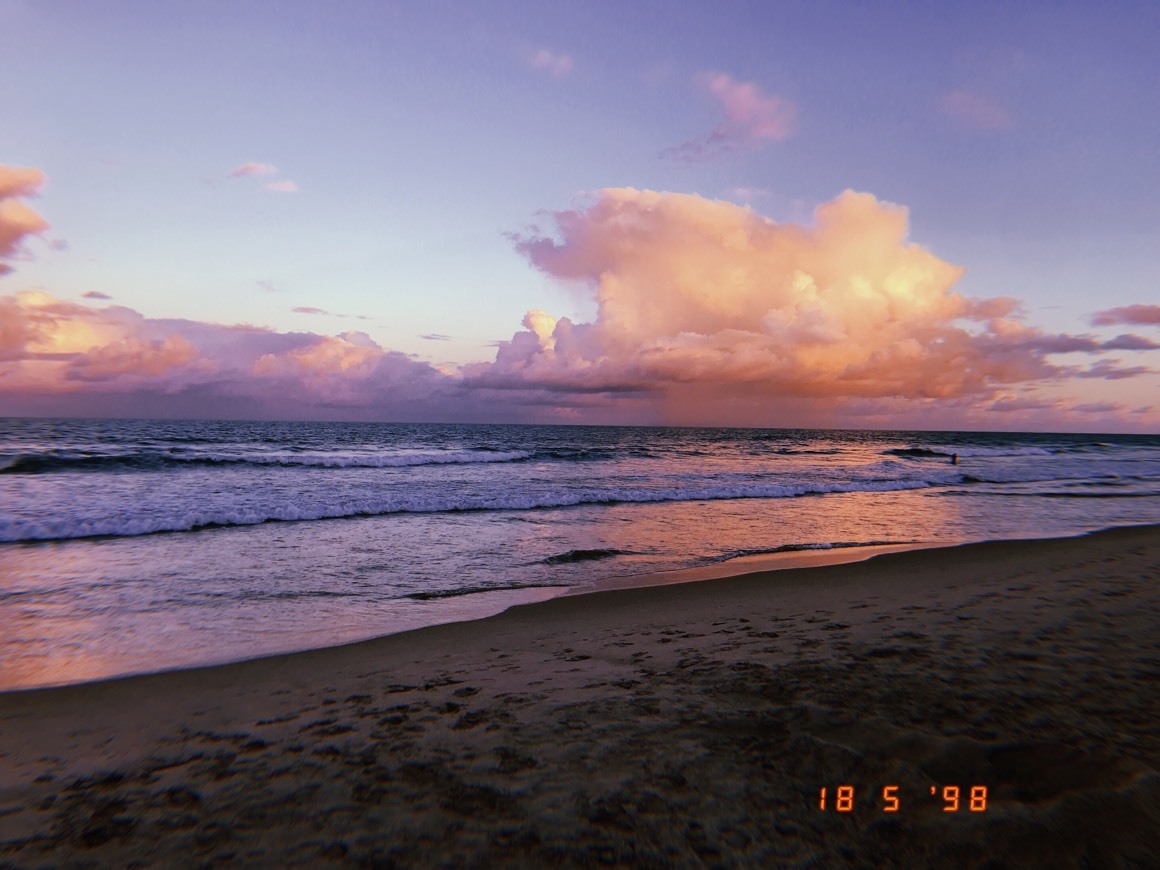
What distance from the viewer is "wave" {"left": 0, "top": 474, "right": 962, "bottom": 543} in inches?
603

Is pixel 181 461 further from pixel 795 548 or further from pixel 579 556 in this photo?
pixel 795 548

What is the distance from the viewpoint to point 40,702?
5863mm

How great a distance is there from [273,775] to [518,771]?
170cm

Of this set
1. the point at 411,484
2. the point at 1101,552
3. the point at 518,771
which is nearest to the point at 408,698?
the point at 518,771

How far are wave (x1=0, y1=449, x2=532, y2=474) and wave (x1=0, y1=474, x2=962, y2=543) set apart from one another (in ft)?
54.1

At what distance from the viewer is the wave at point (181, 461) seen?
30.1 metres

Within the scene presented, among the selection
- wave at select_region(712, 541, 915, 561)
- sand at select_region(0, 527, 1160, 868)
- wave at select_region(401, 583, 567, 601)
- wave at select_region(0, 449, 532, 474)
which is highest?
sand at select_region(0, 527, 1160, 868)

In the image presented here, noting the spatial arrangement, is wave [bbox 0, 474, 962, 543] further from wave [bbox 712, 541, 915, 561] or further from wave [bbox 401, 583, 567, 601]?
wave [bbox 401, 583, 567, 601]
